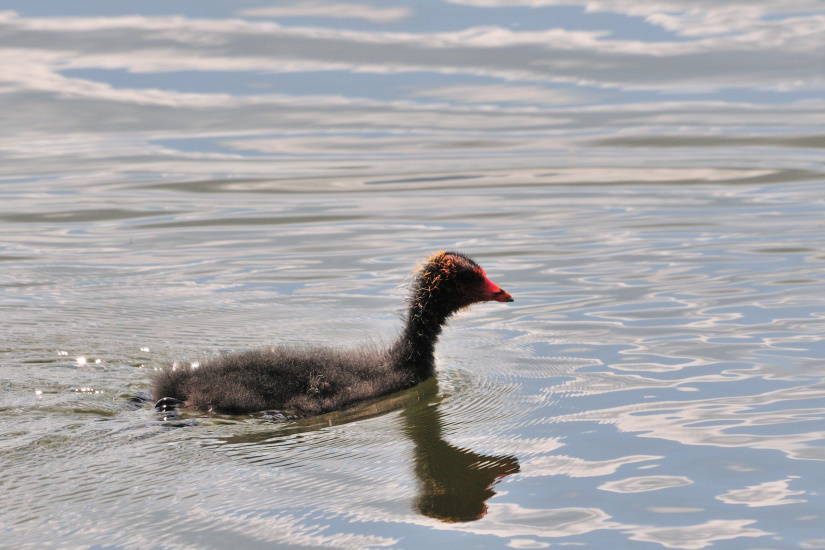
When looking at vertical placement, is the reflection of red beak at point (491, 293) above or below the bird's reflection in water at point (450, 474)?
above

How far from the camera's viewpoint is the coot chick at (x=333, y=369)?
764 centimetres

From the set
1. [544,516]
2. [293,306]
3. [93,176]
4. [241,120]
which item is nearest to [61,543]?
[544,516]

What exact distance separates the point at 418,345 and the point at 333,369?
97 centimetres

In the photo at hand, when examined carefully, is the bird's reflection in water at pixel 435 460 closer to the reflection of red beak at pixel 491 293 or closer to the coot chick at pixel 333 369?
the coot chick at pixel 333 369

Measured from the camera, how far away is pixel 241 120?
24203 millimetres

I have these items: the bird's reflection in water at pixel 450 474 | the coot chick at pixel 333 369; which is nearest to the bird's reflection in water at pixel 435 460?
the bird's reflection in water at pixel 450 474

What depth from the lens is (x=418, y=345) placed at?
344 inches

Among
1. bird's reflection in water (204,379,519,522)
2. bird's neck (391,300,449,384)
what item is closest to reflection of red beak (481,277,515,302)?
bird's neck (391,300,449,384)

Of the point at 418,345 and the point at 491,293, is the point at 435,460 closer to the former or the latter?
the point at 418,345

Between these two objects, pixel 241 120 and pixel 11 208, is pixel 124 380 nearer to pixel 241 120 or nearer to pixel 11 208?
pixel 11 208

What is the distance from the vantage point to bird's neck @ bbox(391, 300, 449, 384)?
866 centimetres

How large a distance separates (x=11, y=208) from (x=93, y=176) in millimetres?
2685

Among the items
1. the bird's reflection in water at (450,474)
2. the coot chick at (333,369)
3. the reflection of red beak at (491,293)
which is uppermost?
the reflection of red beak at (491,293)

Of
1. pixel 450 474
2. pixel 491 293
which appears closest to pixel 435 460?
pixel 450 474
